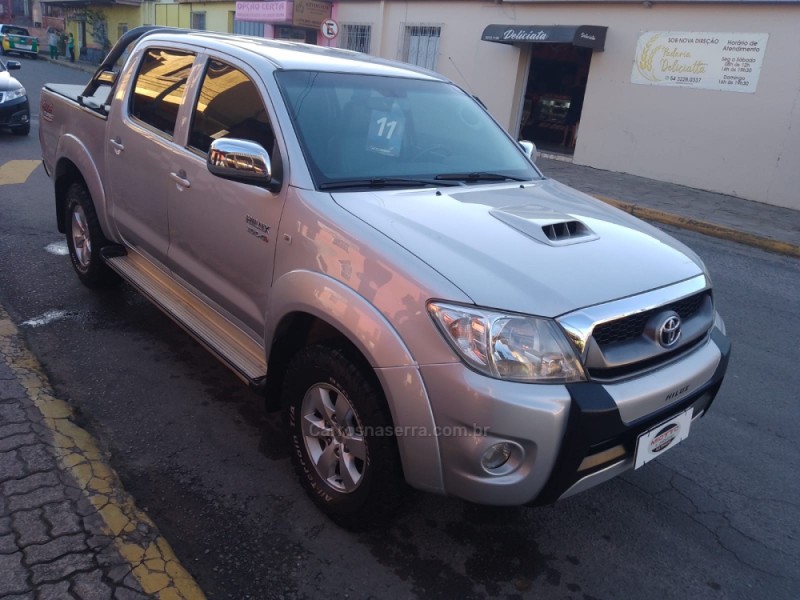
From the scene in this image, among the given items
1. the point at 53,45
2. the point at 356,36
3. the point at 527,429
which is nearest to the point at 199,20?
the point at 356,36

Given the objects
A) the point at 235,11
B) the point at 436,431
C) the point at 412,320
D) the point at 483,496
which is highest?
the point at 235,11

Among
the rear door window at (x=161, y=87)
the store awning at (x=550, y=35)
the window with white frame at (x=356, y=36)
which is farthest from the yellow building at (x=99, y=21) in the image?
the rear door window at (x=161, y=87)

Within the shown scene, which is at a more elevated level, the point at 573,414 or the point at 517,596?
the point at 573,414

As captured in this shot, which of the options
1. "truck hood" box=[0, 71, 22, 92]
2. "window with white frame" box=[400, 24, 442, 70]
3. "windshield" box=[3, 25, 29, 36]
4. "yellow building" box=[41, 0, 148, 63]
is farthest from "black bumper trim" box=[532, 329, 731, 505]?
"windshield" box=[3, 25, 29, 36]

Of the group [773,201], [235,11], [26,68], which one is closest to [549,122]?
[773,201]

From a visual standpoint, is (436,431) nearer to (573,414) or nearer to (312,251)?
(573,414)

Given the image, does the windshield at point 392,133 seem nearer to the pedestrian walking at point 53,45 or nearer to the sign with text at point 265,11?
the sign with text at point 265,11

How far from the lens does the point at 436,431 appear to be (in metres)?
2.31

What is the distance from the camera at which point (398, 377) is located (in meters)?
2.36

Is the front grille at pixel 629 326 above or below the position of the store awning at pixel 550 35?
below

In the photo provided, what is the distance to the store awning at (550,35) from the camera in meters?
13.8

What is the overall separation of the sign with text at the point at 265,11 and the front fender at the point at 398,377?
19.2m

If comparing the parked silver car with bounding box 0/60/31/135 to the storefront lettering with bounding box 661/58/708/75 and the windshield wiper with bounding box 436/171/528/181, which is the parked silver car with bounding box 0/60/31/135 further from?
the storefront lettering with bounding box 661/58/708/75

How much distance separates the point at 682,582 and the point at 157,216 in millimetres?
3255
